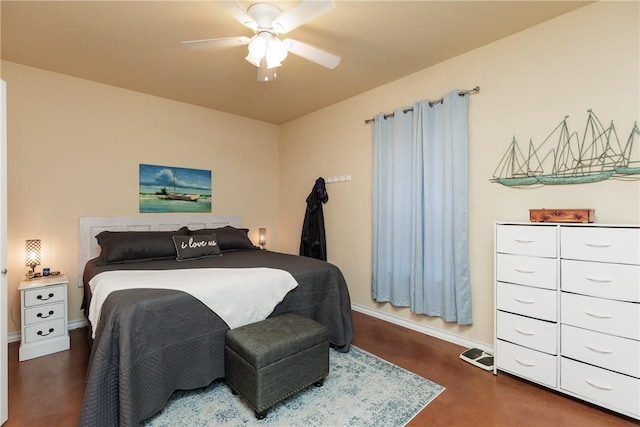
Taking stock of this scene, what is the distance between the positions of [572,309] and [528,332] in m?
0.32

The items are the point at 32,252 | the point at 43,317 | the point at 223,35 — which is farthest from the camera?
the point at 32,252

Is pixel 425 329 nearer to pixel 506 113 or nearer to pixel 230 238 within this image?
pixel 506 113

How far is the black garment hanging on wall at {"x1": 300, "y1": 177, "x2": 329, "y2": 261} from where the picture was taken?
408 centimetres

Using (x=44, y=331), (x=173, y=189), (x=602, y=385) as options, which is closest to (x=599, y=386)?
(x=602, y=385)

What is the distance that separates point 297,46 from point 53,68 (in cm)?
257

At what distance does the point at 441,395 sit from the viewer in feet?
6.76

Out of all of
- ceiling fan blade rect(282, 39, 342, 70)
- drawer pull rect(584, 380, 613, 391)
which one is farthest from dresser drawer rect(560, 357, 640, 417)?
ceiling fan blade rect(282, 39, 342, 70)

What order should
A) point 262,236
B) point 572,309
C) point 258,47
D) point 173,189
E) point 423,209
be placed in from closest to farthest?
point 572,309, point 258,47, point 423,209, point 173,189, point 262,236

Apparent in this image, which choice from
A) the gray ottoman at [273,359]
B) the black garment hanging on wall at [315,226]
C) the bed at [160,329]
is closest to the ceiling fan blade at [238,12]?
the bed at [160,329]

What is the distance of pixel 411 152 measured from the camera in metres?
3.18

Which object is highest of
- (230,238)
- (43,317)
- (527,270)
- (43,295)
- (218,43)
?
(218,43)

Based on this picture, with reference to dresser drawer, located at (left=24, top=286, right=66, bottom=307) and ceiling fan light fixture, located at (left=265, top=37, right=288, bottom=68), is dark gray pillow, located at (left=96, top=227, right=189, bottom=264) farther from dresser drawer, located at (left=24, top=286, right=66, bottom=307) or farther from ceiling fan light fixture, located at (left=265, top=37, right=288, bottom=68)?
ceiling fan light fixture, located at (left=265, top=37, right=288, bottom=68)

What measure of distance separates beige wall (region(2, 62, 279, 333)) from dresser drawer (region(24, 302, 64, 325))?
509 mm

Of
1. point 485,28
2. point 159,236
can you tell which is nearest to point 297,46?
point 485,28
